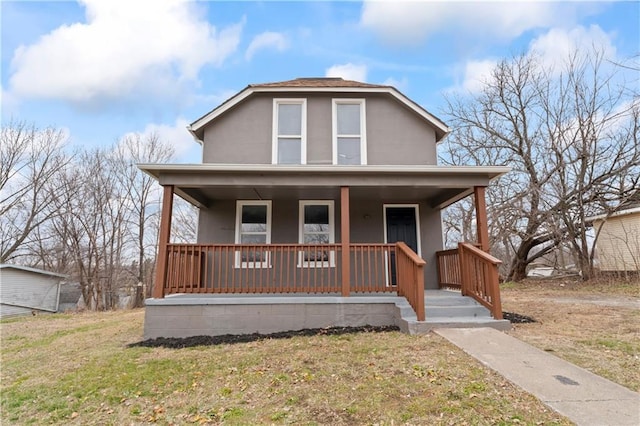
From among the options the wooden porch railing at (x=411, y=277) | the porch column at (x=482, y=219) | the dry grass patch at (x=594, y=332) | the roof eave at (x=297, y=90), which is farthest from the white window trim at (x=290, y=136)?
the dry grass patch at (x=594, y=332)

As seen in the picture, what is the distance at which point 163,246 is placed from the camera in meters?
6.57

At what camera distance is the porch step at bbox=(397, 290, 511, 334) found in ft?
18.7

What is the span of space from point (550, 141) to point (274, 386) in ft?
53.0

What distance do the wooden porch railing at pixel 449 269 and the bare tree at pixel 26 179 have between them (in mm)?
20938

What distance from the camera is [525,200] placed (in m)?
15.3

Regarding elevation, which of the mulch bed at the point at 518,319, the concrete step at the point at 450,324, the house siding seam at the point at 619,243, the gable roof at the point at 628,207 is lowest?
the mulch bed at the point at 518,319

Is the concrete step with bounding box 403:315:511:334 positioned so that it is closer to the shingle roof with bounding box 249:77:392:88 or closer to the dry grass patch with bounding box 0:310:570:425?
the dry grass patch with bounding box 0:310:570:425

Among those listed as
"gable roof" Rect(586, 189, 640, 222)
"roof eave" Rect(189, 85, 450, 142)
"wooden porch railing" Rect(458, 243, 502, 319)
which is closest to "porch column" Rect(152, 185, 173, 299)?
"roof eave" Rect(189, 85, 450, 142)

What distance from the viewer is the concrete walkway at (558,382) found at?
2797 millimetres

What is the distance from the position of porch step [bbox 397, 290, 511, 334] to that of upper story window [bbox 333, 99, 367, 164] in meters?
4.00

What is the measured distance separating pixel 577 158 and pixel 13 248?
29.3m

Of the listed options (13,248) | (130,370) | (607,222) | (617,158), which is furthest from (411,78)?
(13,248)

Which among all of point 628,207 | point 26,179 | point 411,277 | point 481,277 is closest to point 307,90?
point 411,277

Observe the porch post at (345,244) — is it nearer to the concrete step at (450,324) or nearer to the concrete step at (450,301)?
the concrete step at (450,324)
